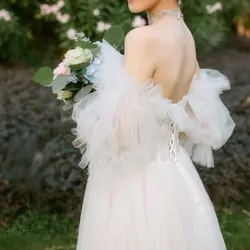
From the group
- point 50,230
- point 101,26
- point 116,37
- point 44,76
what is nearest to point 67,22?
point 101,26

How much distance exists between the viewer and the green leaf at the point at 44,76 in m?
2.64

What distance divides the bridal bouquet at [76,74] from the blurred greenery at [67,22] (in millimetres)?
2919

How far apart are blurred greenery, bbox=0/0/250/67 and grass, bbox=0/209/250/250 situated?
1.64 metres

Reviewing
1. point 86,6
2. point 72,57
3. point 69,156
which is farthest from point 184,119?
point 86,6

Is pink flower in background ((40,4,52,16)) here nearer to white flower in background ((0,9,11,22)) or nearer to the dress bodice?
white flower in background ((0,9,11,22))

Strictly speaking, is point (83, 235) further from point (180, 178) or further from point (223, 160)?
point (223, 160)

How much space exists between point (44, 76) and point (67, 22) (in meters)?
3.45

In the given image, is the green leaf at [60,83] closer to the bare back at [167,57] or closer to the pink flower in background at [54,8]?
the bare back at [167,57]

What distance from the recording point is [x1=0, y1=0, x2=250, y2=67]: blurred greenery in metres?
5.93

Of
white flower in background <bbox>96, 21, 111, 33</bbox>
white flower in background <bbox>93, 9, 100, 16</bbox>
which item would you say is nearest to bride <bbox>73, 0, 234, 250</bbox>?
white flower in background <bbox>96, 21, 111, 33</bbox>

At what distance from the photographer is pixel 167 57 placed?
7.98 ft

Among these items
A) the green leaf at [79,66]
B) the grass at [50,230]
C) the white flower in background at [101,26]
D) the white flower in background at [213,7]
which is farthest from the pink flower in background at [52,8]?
the green leaf at [79,66]

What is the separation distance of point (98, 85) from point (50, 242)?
7.89ft

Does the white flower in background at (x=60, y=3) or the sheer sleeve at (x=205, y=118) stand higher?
the sheer sleeve at (x=205, y=118)
